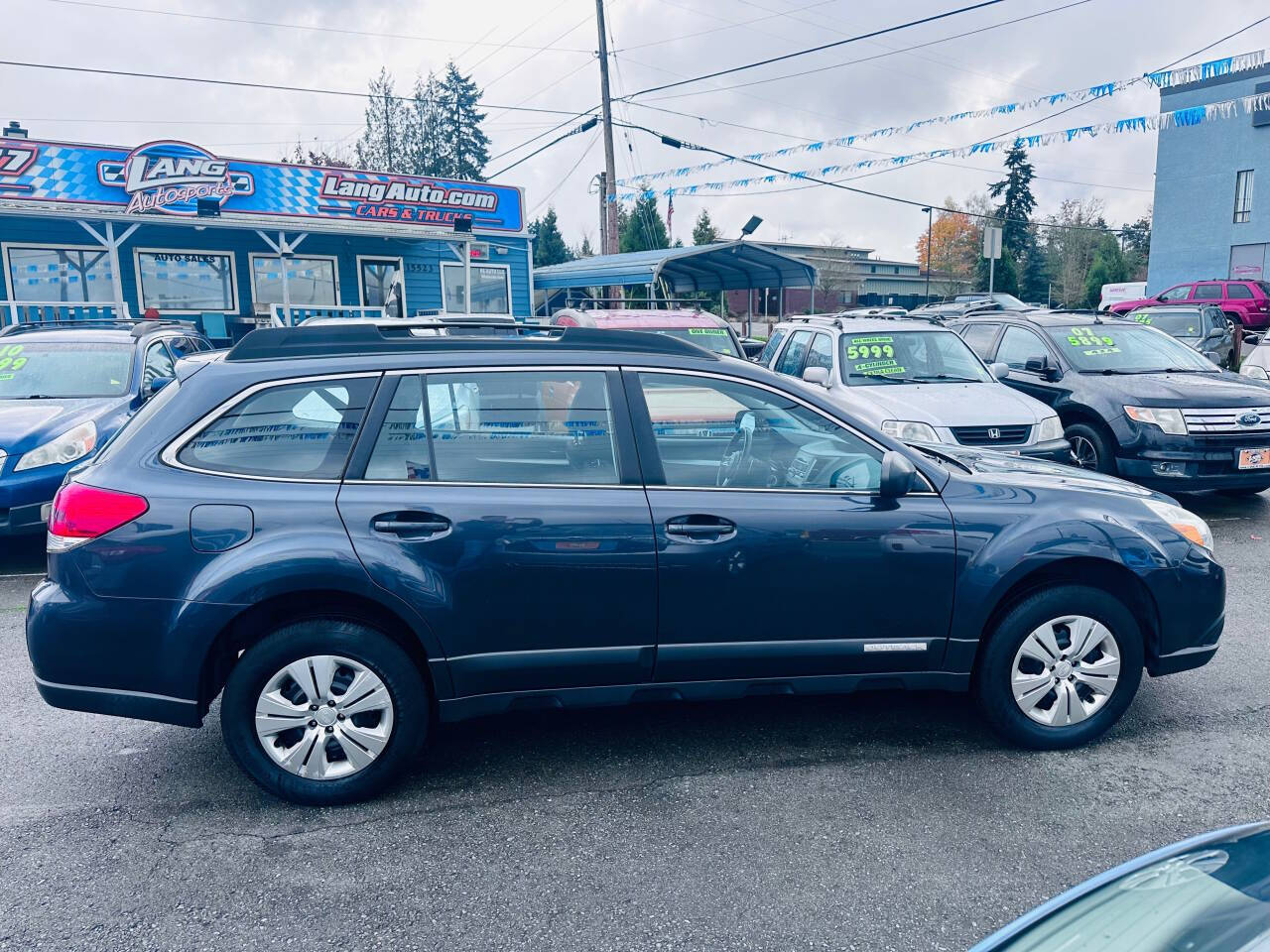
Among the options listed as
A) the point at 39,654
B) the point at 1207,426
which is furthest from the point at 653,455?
the point at 1207,426

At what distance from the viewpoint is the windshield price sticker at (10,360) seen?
7836 millimetres

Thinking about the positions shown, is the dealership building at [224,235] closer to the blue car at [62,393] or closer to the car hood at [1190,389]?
the blue car at [62,393]

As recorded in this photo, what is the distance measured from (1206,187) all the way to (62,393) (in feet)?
120

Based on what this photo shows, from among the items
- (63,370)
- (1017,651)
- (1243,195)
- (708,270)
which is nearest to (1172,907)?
(1017,651)

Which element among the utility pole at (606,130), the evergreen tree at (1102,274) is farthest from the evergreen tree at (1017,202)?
the utility pole at (606,130)

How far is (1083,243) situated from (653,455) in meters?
63.6

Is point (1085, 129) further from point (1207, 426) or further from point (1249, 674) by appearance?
point (1249, 674)

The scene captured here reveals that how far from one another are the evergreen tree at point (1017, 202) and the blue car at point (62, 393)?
65.0 m

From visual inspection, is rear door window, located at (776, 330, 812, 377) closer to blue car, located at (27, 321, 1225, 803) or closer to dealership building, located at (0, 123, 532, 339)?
blue car, located at (27, 321, 1225, 803)

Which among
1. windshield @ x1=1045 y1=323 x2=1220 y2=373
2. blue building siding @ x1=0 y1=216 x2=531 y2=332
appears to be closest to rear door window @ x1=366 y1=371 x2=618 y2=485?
windshield @ x1=1045 y1=323 x2=1220 y2=373

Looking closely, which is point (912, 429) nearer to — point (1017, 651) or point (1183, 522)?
point (1183, 522)

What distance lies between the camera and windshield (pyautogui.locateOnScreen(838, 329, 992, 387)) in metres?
8.74

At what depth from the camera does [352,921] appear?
2.91 meters

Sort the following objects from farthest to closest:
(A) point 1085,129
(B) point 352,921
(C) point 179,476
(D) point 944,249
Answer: (D) point 944,249
(A) point 1085,129
(C) point 179,476
(B) point 352,921
